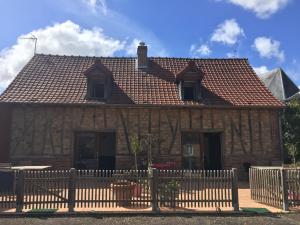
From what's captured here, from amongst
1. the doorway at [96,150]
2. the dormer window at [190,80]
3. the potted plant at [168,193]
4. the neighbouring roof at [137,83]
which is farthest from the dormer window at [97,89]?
the potted plant at [168,193]

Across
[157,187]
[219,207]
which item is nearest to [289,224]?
[219,207]

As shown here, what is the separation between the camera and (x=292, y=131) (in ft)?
62.8

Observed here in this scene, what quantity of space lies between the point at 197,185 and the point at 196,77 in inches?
334

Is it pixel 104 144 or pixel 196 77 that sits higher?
pixel 196 77

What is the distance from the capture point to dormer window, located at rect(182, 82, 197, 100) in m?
16.8

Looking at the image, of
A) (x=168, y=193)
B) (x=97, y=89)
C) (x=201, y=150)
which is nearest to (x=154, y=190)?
(x=168, y=193)

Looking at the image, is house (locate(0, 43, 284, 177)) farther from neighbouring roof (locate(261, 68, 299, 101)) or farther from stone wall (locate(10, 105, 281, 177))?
neighbouring roof (locate(261, 68, 299, 101))

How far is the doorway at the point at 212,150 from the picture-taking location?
54.4 ft

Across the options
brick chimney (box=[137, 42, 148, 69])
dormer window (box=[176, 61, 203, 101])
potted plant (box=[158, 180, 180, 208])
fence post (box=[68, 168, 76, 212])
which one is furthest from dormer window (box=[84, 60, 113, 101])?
potted plant (box=[158, 180, 180, 208])

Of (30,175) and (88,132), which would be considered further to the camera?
(88,132)

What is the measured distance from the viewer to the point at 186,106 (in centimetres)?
1580

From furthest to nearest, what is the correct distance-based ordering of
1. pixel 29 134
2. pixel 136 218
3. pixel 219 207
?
pixel 29 134, pixel 219 207, pixel 136 218

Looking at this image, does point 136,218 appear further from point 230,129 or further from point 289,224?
point 230,129

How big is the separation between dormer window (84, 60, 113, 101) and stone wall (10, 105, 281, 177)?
3.38ft
